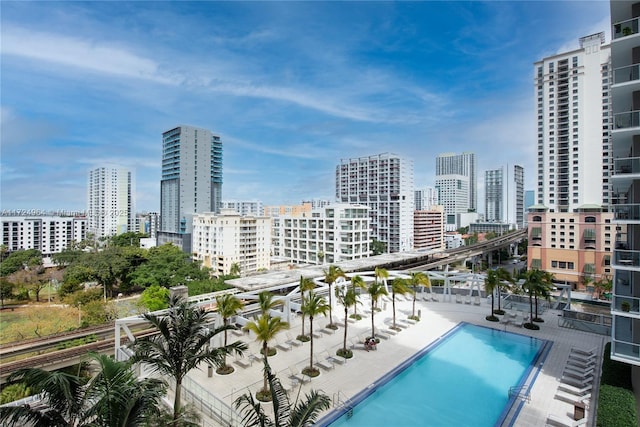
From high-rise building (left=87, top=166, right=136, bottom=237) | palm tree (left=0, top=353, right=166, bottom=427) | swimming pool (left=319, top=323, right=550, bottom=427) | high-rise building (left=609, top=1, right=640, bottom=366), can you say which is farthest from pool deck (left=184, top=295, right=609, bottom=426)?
→ high-rise building (left=87, top=166, right=136, bottom=237)

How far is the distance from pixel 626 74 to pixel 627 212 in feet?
15.6

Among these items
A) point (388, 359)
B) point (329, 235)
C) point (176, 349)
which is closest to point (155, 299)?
point (388, 359)

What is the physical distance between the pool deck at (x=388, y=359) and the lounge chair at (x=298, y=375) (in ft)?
0.51

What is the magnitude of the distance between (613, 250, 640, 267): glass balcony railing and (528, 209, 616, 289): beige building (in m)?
40.7

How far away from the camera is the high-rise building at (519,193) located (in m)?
138

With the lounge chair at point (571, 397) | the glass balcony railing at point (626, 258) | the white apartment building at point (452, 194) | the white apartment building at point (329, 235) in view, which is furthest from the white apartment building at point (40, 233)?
the white apartment building at point (452, 194)

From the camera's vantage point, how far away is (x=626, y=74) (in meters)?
11.7

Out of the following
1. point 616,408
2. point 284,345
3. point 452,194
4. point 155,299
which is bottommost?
point 155,299

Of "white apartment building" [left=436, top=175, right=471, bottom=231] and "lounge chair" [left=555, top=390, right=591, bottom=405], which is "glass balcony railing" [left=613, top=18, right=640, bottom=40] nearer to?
"lounge chair" [left=555, top=390, right=591, bottom=405]

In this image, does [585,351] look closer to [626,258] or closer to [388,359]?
[626,258]

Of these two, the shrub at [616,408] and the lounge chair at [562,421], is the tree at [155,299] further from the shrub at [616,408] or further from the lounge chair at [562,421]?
the shrub at [616,408]

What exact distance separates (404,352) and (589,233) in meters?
44.0

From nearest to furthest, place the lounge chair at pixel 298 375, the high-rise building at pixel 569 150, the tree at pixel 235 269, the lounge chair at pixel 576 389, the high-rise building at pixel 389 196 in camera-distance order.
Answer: the lounge chair at pixel 576 389 → the lounge chair at pixel 298 375 → the high-rise building at pixel 569 150 → the tree at pixel 235 269 → the high-rise building at pixel 389 196

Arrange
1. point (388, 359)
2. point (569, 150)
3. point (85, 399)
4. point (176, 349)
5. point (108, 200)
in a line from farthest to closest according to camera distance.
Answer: point (108, 200) < point (569, 150) < point (388, 359) < point (176, 349) < point (85, 399)
